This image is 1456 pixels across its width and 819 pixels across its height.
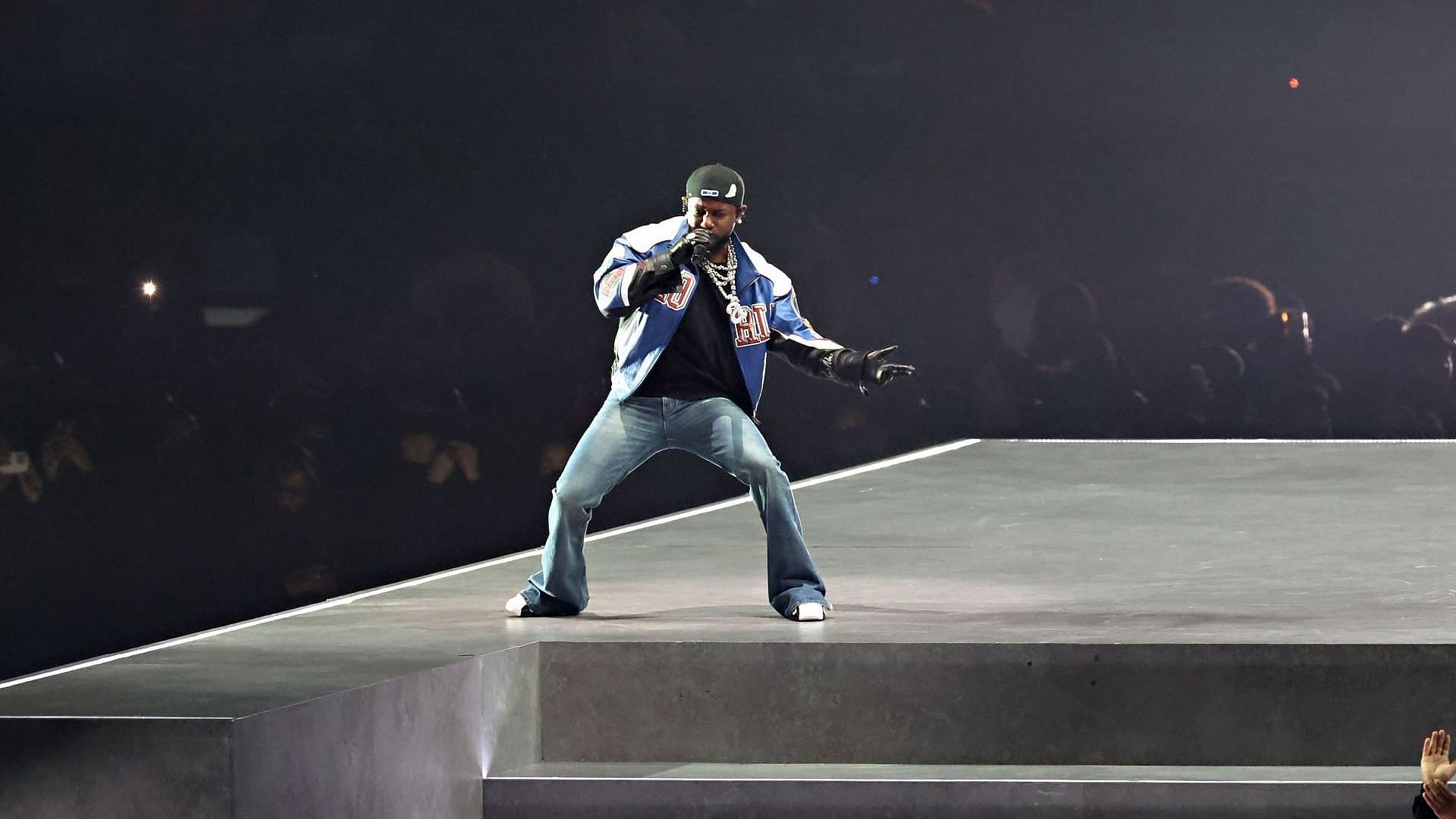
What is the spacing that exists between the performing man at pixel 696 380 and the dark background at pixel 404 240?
402cm

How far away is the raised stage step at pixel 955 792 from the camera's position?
392cm

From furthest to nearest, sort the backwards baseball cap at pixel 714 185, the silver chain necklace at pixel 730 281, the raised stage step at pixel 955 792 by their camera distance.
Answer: the silver chain necklace at pixel 730 281, the backwards baseball cap at pixel 714 185, the raised stage step at pixel 955 792

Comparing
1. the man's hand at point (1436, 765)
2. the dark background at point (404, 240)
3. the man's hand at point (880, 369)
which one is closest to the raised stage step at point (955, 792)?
the man's hand at point (1436, 765)

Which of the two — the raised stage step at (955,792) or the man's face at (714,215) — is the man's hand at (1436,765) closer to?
the raised stage step at (955,792)

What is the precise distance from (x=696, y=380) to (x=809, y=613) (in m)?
0.72

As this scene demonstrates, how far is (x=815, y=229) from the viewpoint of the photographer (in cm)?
939

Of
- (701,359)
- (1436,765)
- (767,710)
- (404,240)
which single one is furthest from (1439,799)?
(404,240)

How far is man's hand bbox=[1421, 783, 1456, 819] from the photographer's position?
3.29 meters

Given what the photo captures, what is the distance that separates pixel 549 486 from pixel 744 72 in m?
2.31

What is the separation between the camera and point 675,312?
488 cm

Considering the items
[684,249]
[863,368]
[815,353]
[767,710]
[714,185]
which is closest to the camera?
[767,710]

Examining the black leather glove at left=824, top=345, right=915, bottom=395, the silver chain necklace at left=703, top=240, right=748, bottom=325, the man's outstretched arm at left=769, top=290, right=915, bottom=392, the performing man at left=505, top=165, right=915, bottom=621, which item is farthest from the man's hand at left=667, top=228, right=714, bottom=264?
the black leather glove at left=824, top=345, right=915, bottom=395

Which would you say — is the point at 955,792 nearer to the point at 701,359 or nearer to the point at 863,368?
the point at 863,368

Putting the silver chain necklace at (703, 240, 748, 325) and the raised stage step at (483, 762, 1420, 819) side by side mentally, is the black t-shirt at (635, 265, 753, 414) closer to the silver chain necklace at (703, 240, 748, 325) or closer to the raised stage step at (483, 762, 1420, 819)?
the silver chain necklace at (703, 240, 748, 325)
